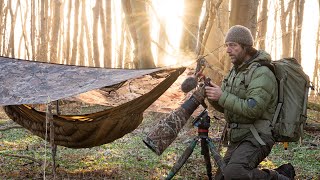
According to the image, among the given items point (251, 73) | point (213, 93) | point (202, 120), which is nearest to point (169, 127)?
point (202, 120)

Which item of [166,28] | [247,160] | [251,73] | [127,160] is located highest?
[166,28]

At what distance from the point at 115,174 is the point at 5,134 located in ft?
16.5

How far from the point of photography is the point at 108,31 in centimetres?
2002

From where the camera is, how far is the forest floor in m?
5.98

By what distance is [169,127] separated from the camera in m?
4.25

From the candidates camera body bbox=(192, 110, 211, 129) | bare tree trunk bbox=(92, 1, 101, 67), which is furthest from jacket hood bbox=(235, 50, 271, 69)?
bare tree trunk bbox=(92, 1, 101, 67)

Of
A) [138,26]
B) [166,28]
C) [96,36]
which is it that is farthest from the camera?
[96,36]

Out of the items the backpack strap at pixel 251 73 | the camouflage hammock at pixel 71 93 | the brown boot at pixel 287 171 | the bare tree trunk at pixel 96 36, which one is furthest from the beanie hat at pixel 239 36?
the bare tree trunk at pixel 96 36

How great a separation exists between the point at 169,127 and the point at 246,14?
4.80m

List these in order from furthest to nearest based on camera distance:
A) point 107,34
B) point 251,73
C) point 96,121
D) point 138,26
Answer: point 107,34 < point 138,26 < point 96,121 < point 251,73

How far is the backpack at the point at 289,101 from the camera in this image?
13.7 ft

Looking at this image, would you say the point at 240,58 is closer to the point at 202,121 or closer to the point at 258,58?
the point at 258,58

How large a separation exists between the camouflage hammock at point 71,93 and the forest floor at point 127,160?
59 cm

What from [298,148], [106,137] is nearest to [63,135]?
[106,137]
